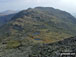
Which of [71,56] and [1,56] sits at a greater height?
[71,56]

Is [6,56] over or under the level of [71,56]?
under

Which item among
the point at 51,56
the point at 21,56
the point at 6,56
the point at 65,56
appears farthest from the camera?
the point at 6,56

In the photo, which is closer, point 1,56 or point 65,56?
point 65,56

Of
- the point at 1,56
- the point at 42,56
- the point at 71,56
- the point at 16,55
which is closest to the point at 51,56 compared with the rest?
the point at 42,56

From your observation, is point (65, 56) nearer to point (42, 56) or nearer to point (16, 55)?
point (42, 56)

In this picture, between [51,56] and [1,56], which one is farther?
[1,56]

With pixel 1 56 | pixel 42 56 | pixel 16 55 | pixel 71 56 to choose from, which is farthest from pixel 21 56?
pixel 71 56

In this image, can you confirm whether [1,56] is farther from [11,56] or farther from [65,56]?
[65,56]

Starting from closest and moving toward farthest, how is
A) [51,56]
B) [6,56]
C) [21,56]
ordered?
[51,56] < [21,56] < [6,56]
